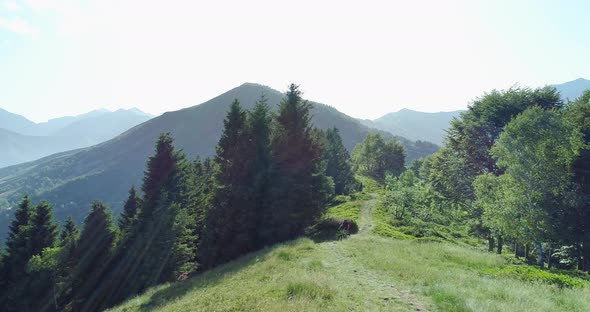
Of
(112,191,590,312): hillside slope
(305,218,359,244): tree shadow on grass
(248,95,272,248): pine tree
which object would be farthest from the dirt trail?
(248,95,272,248): pine tree

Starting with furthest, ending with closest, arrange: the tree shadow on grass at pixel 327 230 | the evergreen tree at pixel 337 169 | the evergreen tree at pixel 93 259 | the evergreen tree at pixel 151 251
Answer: the evergreen tree at pixel 337 169 → the evergreen tree at pixel 93 259 → the evergreen tree at pixel 151 251 → the tree shadow on grass at pixel 327 230

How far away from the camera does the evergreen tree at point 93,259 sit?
36.3 metres

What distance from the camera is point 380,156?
102062mm

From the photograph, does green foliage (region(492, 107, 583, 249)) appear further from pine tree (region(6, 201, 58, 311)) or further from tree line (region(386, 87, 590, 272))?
pine tree (region(6, 201, 58, 311))

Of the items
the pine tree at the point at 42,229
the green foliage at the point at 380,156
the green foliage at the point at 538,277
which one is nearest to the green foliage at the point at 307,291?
the green foliage at the point at 538,277

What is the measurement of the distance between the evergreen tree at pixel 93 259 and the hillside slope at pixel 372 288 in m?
21.3

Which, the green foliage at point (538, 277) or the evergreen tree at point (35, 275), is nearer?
the green foliage at point (538, 277)

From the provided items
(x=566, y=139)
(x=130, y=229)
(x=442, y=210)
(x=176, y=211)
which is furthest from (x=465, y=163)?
(x=130, y=229)

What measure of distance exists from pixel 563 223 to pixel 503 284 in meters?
15.0

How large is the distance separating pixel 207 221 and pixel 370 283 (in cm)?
2216

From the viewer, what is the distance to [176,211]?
112 feet

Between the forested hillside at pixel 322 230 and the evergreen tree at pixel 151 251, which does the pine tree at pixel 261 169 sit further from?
the evergreen tree at pixel 151 251

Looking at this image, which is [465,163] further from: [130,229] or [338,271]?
[130,229]

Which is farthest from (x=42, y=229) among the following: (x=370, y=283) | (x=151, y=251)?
(x=370, y=283)
